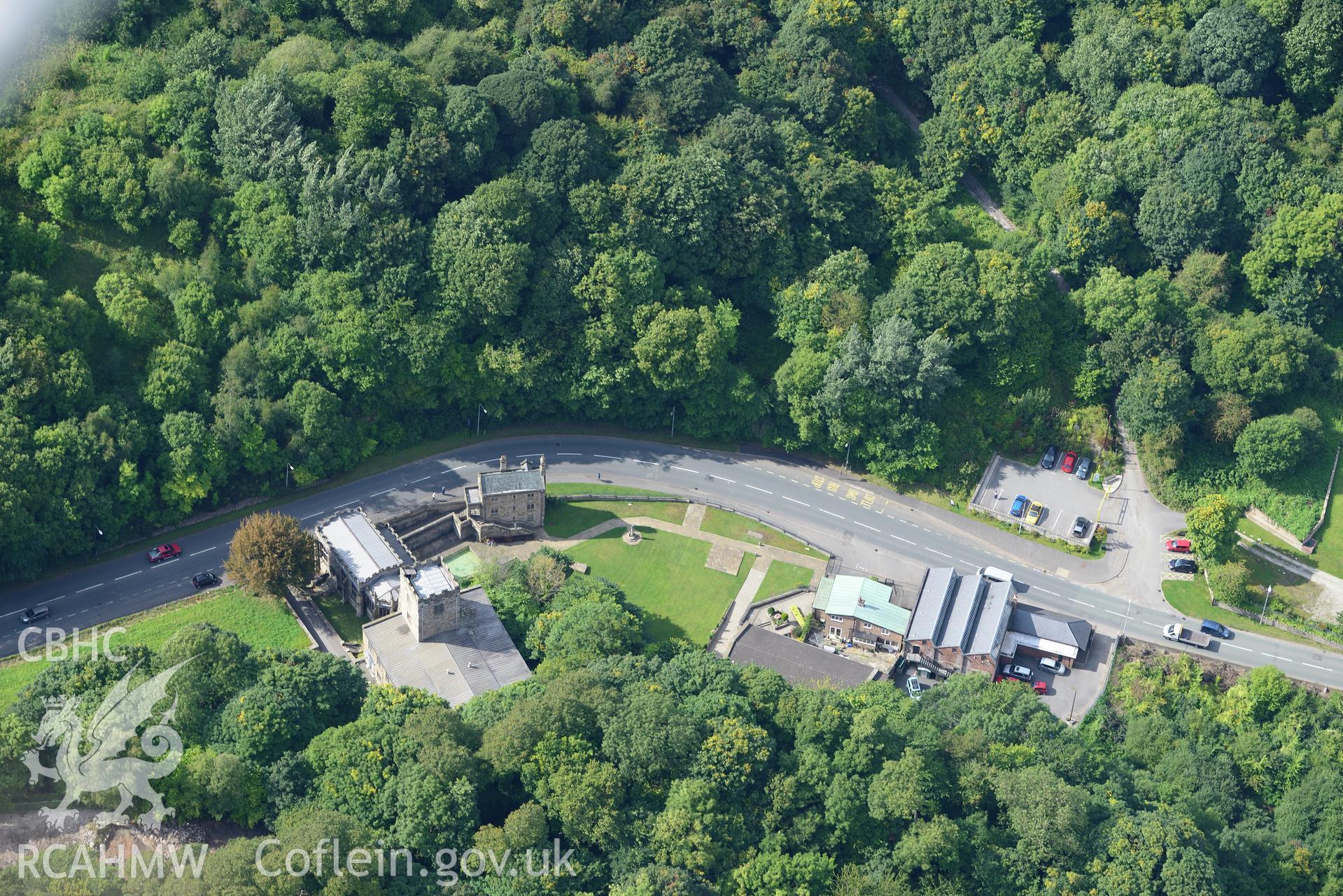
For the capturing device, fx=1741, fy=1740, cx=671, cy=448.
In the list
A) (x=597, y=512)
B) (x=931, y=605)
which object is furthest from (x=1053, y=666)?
(x=597, y=512)

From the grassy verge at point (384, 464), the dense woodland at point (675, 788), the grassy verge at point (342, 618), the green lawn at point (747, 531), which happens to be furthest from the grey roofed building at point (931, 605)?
the grassy verge at point (342, 618)

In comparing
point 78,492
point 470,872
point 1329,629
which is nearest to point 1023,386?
point 1329,629

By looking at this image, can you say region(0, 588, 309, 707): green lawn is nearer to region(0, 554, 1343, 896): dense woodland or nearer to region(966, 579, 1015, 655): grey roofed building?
region(0, 554, 1343, 896): dense woodland

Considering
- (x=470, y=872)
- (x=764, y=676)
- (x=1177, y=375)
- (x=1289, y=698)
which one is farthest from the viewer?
(x=1177, y=375)

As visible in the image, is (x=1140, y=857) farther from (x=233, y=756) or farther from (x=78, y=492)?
(x=78, y=492)

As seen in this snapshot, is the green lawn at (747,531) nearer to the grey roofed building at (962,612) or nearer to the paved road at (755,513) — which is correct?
the paved road at (755,513)

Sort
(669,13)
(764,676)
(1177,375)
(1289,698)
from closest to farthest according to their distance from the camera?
(764,676) < (1289,698) < (1177,375) < (669,13)

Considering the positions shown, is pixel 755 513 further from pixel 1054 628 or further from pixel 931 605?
pixel 1054 628
